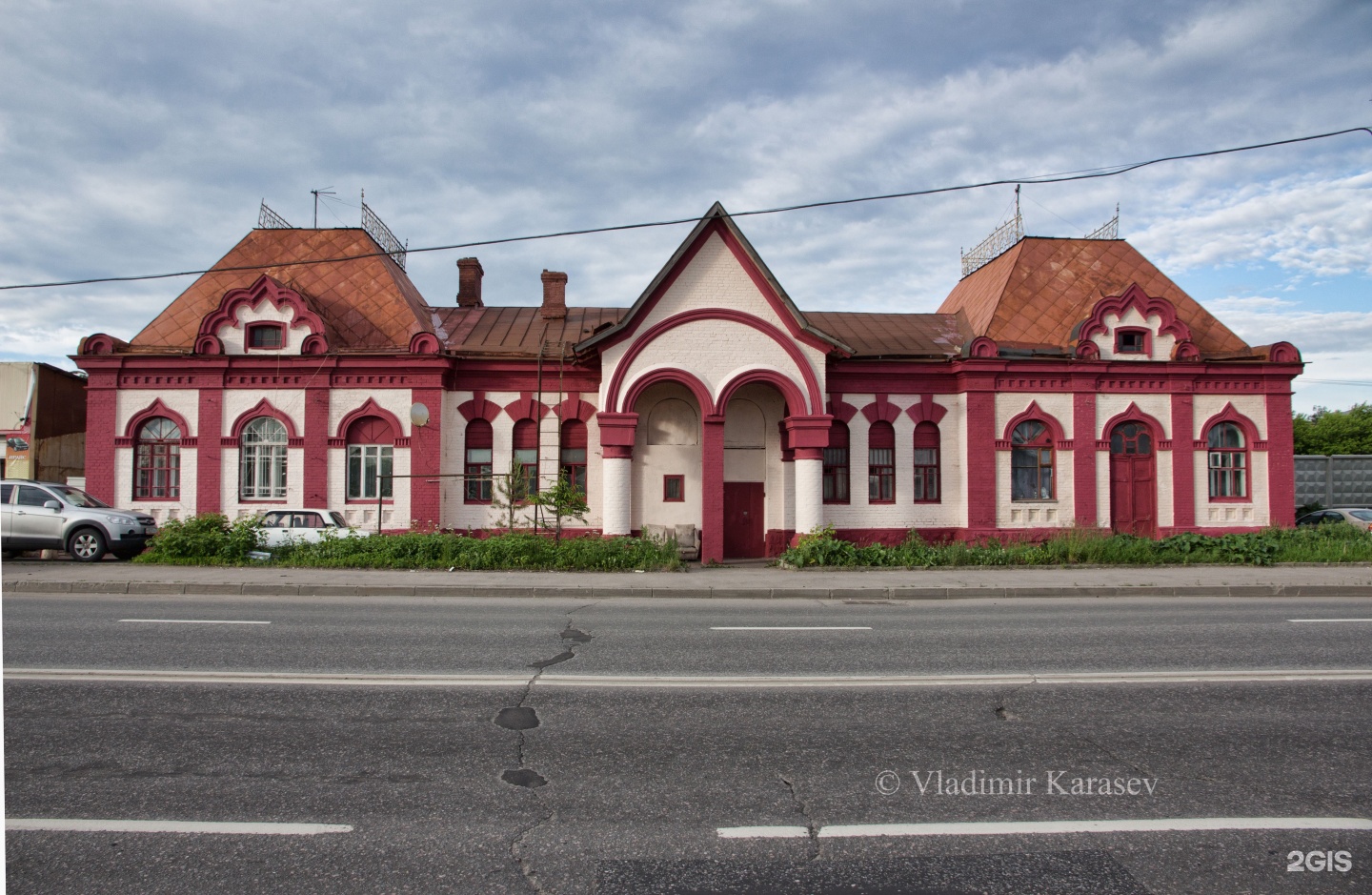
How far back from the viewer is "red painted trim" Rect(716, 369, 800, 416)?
19266mm

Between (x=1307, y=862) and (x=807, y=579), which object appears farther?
(x=807, y=579)

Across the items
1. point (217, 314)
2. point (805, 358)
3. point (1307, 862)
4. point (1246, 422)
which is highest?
point (217, 314)

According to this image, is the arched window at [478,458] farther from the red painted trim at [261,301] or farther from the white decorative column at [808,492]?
the white decorative column at [808,492]

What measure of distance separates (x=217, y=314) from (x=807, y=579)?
16.1 m

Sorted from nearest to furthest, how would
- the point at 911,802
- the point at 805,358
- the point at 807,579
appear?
the point at 911,802 → the point at 807,579 → the point at 805,358

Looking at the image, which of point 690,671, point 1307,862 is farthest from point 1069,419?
point 1307,862

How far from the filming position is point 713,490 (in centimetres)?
1911

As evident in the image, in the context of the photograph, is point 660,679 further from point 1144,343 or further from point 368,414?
point 1144,343

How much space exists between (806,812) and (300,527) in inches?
639

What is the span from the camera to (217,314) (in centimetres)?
2036

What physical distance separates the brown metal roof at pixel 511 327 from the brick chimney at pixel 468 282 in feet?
2.07

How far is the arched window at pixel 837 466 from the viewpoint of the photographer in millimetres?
21188

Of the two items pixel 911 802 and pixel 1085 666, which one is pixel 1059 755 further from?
pixel 1085 666

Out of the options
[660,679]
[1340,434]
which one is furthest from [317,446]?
[1340,434]
